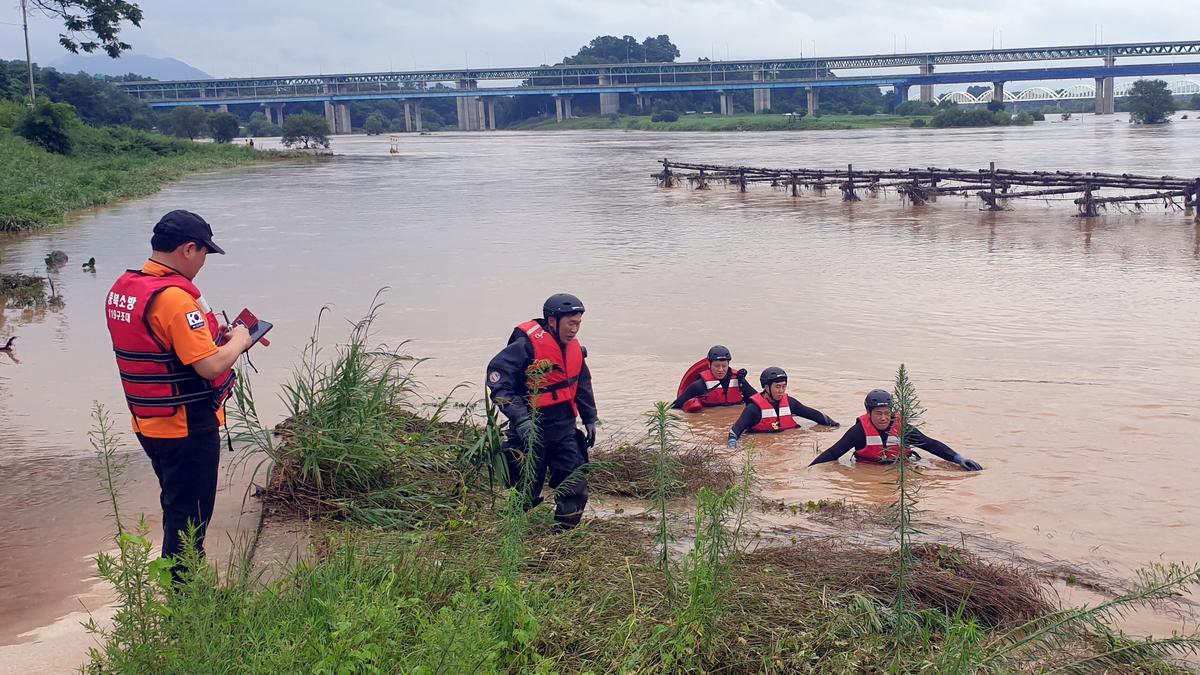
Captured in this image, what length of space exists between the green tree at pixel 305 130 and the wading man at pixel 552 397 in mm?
92290

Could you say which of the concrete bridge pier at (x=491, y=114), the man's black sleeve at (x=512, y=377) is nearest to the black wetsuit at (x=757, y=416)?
the man's black sleeve at (x=512, y=377)

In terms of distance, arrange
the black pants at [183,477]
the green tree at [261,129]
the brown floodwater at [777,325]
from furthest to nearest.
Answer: the green tree at [261,129], the brown floodwater at [777,325], the black pants at [183,477]

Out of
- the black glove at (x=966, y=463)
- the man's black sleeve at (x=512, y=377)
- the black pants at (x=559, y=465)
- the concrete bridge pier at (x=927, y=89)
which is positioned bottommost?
the black glove at (x=966, y=463)

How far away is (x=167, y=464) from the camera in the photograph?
4.82 metres

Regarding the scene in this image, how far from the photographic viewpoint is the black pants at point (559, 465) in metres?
6.30

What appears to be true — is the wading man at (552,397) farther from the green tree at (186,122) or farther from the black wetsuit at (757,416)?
the green tree at (186,122)

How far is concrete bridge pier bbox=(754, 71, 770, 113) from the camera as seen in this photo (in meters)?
137

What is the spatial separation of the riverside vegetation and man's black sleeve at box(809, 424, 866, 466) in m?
2.45

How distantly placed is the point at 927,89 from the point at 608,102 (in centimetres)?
4039

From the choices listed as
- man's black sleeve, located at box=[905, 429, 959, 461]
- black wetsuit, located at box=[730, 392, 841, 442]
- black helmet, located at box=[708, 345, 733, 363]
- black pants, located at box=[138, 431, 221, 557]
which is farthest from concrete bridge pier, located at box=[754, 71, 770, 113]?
black pants, located at box=[138, 431, 221, 557]

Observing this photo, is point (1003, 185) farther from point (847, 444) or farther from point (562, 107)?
point (562, 107)

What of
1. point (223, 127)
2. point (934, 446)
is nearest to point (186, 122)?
point (223, 127)

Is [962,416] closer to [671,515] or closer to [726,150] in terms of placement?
[671,515]

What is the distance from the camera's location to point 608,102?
148m
